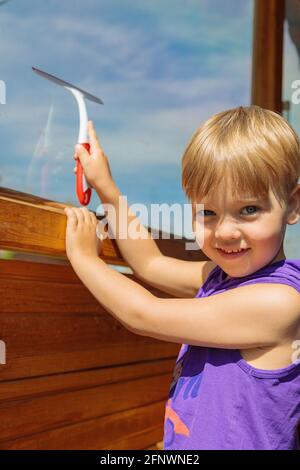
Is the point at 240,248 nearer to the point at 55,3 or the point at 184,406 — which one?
the point at 184,406

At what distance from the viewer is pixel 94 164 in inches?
53.8

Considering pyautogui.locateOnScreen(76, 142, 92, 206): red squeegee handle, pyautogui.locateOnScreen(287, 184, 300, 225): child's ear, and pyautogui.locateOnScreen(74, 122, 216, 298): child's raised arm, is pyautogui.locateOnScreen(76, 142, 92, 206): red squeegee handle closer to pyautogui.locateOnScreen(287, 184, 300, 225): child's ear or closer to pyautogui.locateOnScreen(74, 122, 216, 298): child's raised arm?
pyautogui.locateOnScreen(74, 122, 216, 298): child's raised arm

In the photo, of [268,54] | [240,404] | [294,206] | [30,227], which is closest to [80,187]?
[30,227]

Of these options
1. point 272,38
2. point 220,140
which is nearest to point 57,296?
point 220,140

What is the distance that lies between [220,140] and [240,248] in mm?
200

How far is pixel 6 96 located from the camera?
1.41 meters

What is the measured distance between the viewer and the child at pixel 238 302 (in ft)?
3.89

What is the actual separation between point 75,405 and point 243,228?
1.99ft

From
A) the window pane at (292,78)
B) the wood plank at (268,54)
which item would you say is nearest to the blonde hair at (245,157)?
the wood plank at (268,54)

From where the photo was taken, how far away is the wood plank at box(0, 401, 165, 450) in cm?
140

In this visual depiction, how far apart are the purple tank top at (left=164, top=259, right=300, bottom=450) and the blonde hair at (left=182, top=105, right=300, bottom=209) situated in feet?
0.55

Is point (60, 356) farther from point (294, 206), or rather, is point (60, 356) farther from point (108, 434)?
point (294, 206)

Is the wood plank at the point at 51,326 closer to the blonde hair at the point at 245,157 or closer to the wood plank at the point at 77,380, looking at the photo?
the wood plank at the point at 77,380

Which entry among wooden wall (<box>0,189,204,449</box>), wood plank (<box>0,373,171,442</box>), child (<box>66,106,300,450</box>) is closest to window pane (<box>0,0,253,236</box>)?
wooden wall (<box>0,189,204,449</box>)
